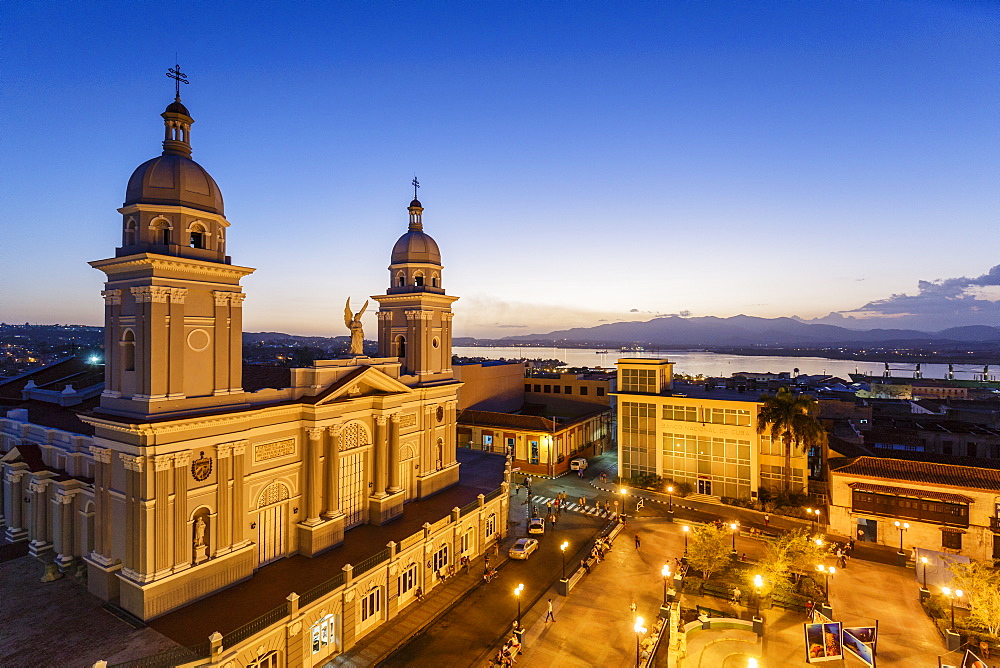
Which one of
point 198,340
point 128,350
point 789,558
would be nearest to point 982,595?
point 789,558

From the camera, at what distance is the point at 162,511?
17734 millimetres

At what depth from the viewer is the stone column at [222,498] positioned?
19.5 meters

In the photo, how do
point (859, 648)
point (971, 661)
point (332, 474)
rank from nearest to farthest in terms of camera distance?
point (971, 661), point (859, 648), point (332, 474)

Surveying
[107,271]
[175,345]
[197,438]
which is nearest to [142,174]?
[107,271]

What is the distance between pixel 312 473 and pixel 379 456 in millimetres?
4463

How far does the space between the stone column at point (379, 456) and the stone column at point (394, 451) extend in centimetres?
69

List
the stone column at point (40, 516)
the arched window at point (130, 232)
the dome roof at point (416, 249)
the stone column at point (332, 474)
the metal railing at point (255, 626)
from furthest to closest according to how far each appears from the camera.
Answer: the dome roof at point (416, 249)
the stone column at point (332, 474)
the stone column at point (40, 516)
the arched window at point (130, 232)
the metal railing at point (255, 626)

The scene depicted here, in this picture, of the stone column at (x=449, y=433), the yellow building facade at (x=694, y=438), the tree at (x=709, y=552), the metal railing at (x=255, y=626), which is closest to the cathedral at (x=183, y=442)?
the metal railing at (x=255, y=626)

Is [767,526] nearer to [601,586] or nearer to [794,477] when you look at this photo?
[794,477]

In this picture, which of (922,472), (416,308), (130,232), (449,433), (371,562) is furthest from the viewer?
(449,433)

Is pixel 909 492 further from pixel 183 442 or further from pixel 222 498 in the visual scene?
pixel 183 442

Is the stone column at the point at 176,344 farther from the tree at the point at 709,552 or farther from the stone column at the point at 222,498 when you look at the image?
the tree at the point at 709,552

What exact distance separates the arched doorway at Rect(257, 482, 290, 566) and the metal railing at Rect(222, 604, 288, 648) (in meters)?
4.69

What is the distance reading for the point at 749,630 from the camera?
21.4 metres
